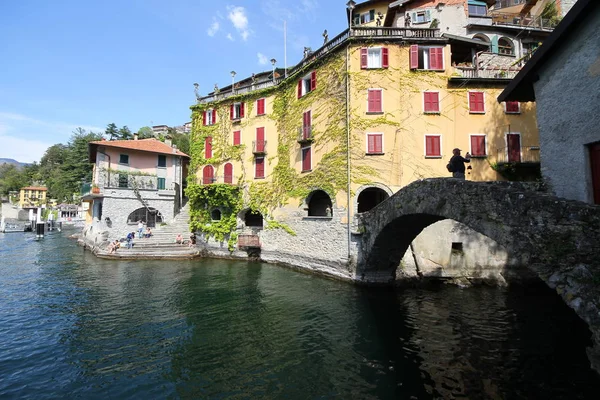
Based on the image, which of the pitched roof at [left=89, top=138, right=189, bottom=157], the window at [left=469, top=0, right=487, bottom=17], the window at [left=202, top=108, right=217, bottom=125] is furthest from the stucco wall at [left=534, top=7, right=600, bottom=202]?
the pitched roof at [left=89, top=138, right=189, bottom=157]

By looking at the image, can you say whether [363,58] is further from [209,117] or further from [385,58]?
[209,117]

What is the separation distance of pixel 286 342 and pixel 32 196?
105460 millimetres

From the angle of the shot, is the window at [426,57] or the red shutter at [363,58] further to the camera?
the window at [426,57]

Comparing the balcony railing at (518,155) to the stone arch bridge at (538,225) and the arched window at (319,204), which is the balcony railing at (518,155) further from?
the arched window at (319,204)

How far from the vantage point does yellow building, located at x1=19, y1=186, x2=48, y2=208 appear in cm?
7875

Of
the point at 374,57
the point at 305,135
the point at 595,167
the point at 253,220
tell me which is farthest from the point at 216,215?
the point at 595,167

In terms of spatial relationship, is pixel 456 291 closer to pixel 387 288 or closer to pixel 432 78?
pixel 387 288

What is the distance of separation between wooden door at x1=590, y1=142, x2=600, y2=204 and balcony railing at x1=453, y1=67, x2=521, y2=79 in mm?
13477

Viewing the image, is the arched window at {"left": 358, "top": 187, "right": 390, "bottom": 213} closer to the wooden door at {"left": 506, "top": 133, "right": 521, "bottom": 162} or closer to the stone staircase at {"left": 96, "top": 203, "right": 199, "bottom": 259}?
the wooden door at {"left": 506, "top": 133, "right": 521, "bottom": 162}

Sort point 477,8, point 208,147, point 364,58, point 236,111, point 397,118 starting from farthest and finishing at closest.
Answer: point 208,147 → point 236,111 → point 477,8 → point 364,58 → point 397,118

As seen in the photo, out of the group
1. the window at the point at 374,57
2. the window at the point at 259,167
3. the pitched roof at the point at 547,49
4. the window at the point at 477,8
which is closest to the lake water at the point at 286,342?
the pitched roof at the point at 547,49

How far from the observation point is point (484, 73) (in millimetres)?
20672

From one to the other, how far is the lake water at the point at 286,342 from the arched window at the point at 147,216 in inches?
568

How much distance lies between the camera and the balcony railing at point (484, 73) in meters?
19.8
